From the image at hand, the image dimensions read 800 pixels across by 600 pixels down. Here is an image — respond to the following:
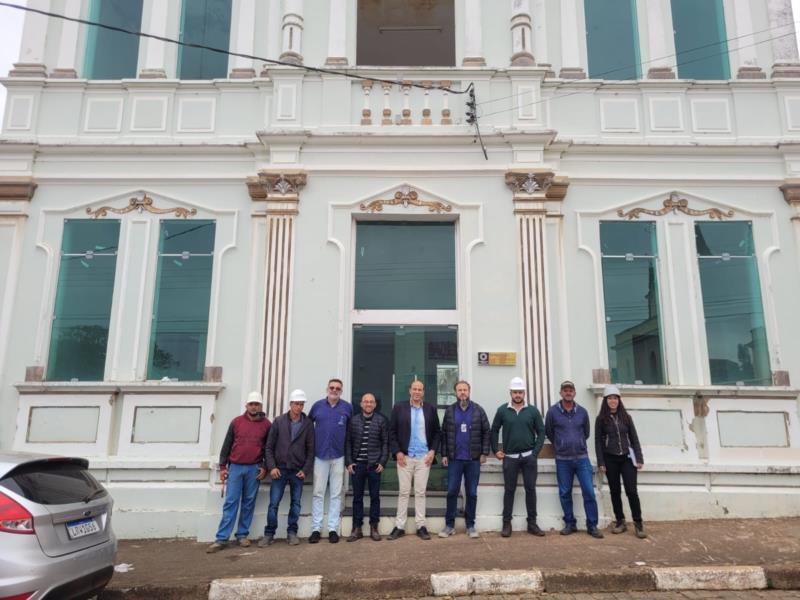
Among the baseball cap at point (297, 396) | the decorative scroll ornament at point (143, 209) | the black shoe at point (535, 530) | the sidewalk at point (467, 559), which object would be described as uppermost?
the decorative scroll ornament at point (143, 209)

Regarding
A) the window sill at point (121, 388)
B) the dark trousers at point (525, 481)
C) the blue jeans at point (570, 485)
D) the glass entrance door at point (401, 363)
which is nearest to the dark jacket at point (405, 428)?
the glass entrance door at point (401, 363)

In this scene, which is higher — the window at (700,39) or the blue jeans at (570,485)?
the window at (700,39)

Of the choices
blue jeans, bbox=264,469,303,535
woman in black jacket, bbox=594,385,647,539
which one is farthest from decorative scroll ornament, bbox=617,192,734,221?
blue jeans, bbox=264,469,303,535

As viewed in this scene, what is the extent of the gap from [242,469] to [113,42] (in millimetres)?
7237

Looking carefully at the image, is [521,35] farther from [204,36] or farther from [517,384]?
[517,384]

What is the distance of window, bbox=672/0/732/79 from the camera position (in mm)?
9156

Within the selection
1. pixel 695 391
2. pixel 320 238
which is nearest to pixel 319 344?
pixel 320 238

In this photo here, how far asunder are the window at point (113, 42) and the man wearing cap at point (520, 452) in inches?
312

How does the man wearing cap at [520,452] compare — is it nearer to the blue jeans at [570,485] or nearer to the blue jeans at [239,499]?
the blue jeans at [570,485]

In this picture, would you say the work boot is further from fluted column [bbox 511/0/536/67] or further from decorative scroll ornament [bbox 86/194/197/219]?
decorative scroll ornament [bbox 86/194/197/219]

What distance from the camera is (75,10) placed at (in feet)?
30.4

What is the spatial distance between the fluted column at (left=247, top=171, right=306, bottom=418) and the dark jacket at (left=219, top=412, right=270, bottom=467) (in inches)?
20.1

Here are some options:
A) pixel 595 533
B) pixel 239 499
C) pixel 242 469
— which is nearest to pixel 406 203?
pixel 242 469

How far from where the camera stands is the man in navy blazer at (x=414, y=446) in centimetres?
716
